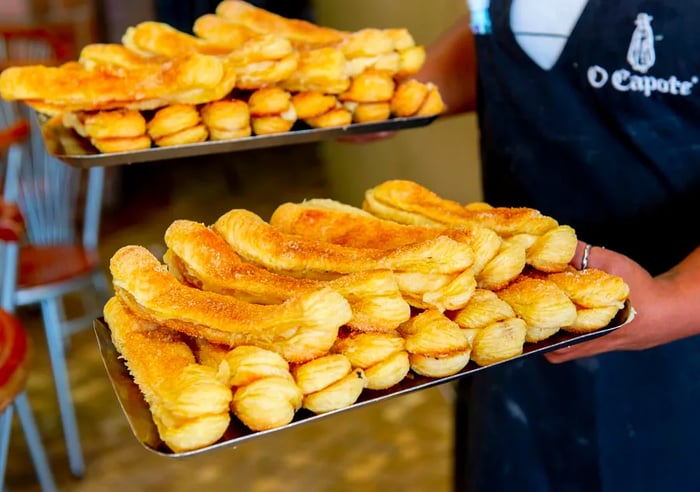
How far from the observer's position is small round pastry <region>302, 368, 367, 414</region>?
1.78 ft

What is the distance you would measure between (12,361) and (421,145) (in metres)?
1.41

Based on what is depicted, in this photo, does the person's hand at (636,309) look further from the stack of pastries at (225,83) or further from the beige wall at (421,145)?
the beige wall at (421,145)

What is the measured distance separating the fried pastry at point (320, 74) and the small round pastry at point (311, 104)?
0.03ft

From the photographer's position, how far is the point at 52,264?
2.17 metres

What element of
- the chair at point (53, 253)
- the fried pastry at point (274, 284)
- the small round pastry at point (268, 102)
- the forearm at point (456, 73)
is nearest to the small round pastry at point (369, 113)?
the small round pastry at point (268, 102)

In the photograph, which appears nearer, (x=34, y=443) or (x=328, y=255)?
(x=328, y=255)

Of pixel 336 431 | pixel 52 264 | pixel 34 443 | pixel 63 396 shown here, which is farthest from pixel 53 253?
pixel 336 431

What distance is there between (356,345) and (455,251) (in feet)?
0.36


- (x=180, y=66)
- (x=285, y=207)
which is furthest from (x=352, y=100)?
(x=285, y=207)

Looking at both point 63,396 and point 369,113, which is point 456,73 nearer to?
point 369,113

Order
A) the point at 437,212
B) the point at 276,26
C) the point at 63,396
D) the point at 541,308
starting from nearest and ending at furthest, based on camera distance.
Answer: the point at 541,308 → the point at 437,212 → the point at 276,26 → the point at 63,396

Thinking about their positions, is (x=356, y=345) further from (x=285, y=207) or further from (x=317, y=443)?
(x=317, y=443)

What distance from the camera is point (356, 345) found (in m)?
0.58

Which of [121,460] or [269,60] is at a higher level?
[269,60]
